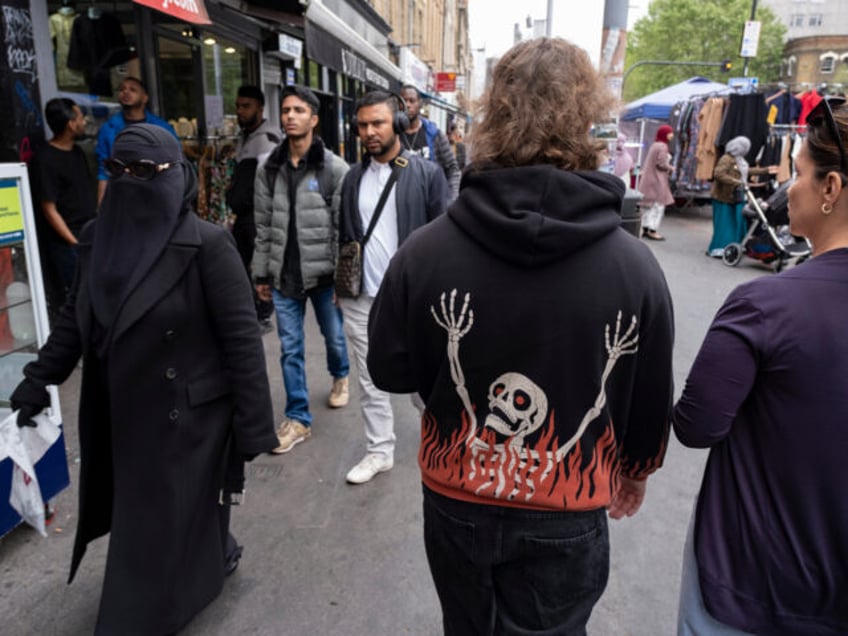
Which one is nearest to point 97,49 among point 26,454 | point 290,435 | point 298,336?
point 298,336

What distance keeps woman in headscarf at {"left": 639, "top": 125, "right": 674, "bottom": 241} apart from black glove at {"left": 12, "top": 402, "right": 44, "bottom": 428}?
431 inches

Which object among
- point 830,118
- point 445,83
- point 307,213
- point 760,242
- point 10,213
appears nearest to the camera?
point 830,118

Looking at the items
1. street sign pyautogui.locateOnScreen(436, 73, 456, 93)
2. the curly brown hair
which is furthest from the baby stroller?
street sign pyautogui.locateOnScreen(436, 73, 456, 93)

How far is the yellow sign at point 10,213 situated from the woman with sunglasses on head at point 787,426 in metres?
2.83

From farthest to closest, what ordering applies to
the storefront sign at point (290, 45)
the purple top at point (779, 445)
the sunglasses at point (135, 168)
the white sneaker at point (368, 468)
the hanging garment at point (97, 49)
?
the storefront sign at point (290, 45) → the hanging garment at point (97, 49) → the white sneaker at point (368, 468) → the sunglasses at point (135, 168) → the purple top at point (779, 445)

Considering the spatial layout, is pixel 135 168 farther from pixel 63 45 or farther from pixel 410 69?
pixel 410 69

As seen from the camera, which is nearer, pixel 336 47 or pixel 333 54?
pixel 333 54

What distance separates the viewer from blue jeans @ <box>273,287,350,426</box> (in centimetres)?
392

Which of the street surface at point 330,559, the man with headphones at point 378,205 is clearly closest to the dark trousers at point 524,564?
the street surface at point 330,559

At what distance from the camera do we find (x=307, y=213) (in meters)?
3.76

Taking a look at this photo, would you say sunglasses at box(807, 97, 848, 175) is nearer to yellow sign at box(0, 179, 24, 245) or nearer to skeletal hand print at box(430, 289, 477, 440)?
skeletal hand print at box(430, 289, 477, 440)

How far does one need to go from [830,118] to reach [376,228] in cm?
247

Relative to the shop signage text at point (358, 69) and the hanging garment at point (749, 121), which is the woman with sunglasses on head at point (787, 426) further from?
the hanging garment at point (749, 121)

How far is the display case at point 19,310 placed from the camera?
2.84 meters
